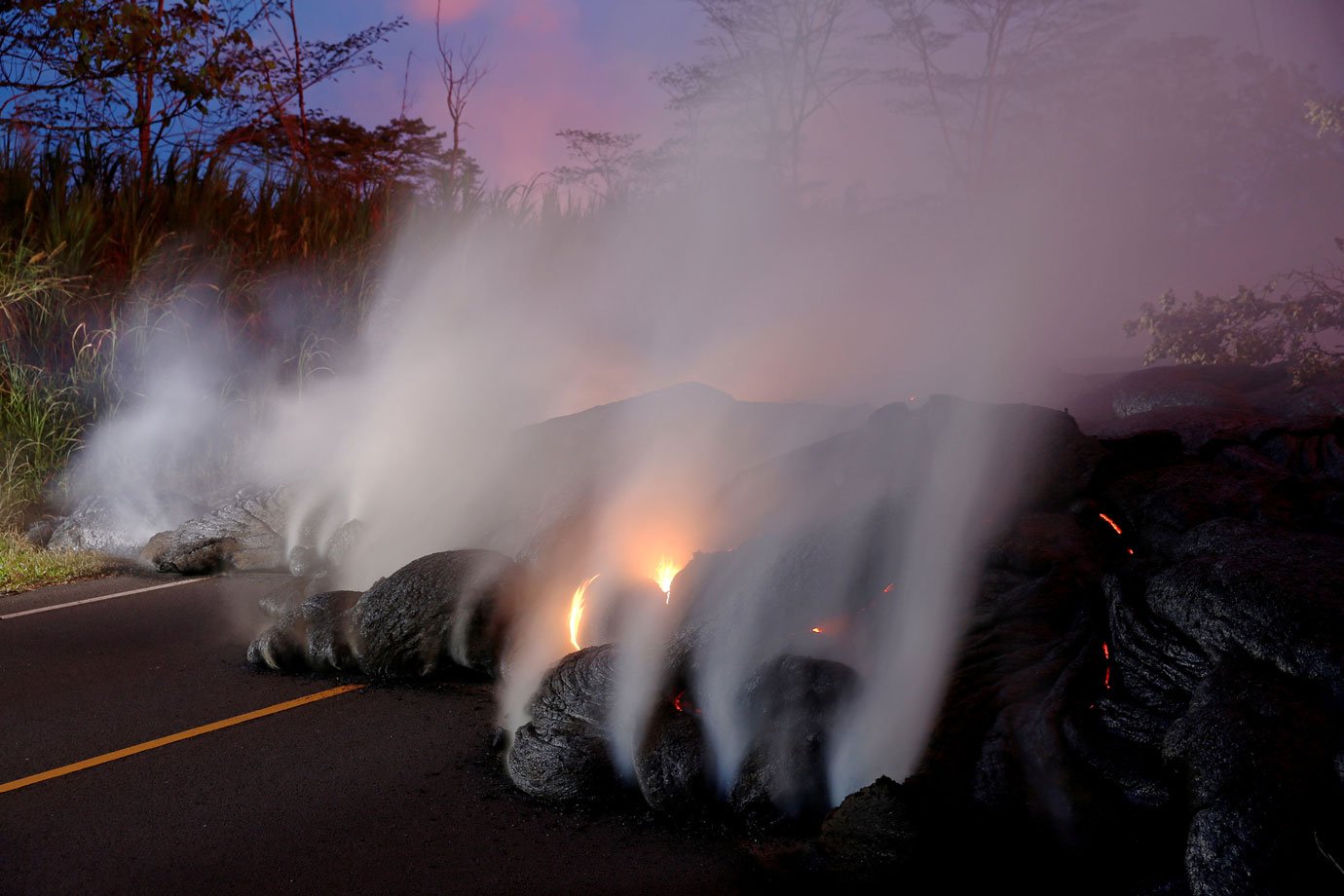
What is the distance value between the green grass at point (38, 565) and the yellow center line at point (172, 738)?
12.1 feet

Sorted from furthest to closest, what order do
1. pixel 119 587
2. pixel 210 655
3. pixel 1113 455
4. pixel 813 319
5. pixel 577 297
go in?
pixel 813 319, pixel 577 297, pixel 119 587, pixel 210 655, pixel 1113 455

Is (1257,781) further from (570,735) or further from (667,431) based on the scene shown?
(667,431)

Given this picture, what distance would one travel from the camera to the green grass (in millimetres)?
7938

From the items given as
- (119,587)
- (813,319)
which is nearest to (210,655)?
(119,587)

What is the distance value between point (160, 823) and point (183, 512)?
6102 mm

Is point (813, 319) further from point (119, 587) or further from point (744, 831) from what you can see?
point (744, 831)

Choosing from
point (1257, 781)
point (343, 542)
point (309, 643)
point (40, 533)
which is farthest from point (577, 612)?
point (40, 533)

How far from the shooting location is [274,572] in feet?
28.7

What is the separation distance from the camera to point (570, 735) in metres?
4.38

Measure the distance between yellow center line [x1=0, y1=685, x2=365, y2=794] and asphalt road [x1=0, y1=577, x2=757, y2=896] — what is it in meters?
0.05

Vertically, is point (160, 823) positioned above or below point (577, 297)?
below

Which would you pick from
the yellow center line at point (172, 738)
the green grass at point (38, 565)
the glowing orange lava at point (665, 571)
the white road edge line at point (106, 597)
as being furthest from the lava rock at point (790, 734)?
the green grass at point (38, 565)

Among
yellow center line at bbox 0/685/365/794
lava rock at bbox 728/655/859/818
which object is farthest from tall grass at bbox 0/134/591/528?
lava rock at bbox 728/655/859/818

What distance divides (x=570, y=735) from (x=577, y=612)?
173cm
